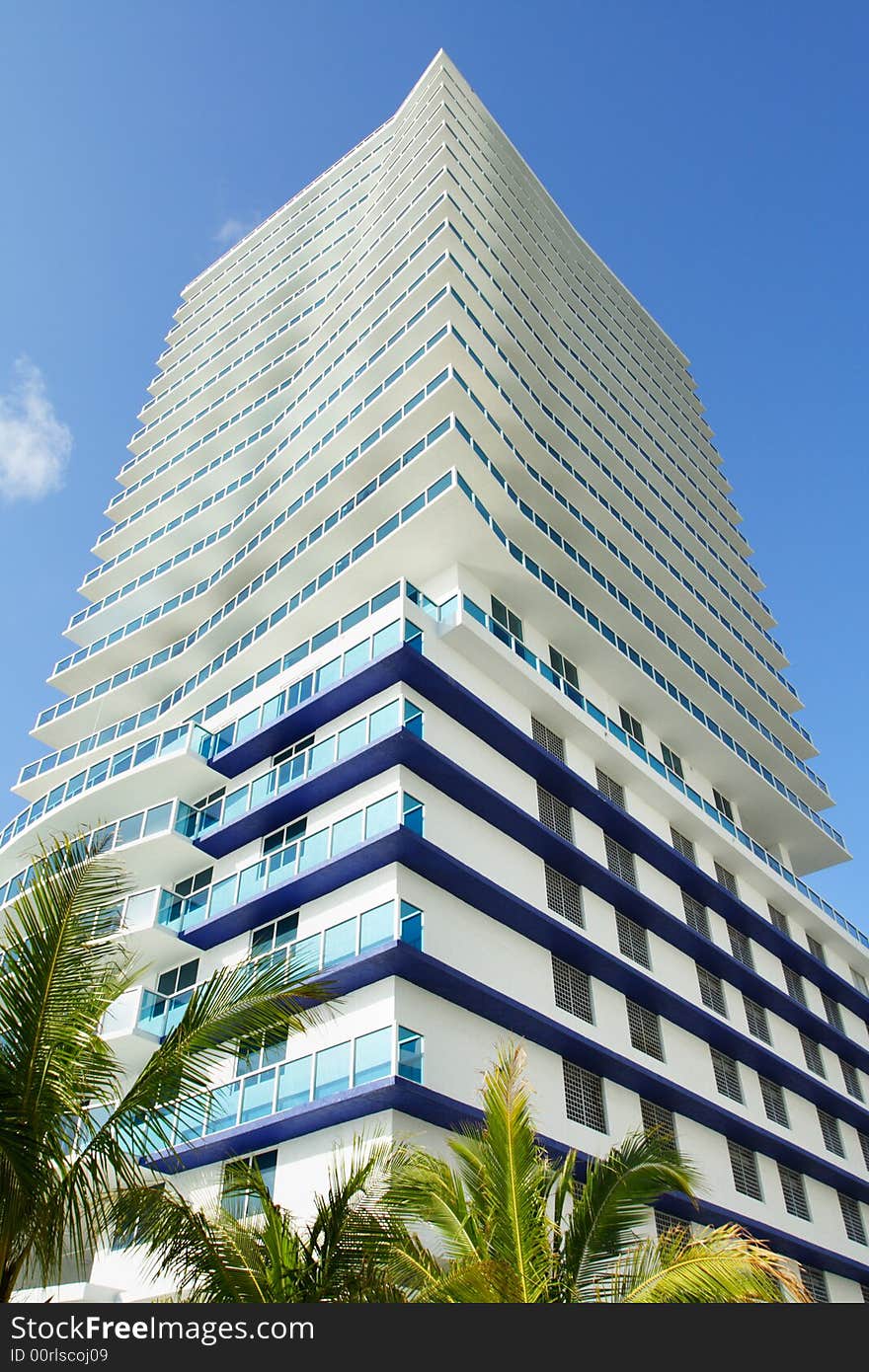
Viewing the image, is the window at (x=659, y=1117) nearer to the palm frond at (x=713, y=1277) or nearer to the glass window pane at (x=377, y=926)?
the glass window pane at (x=377, y=926)

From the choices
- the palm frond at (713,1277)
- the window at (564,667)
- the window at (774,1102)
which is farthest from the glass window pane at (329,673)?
the window at (774,1102)

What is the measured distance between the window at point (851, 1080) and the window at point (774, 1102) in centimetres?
599

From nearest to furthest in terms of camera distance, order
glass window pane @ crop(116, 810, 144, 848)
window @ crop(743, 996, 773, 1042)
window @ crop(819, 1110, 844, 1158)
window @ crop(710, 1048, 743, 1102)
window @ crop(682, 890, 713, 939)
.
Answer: glass window pane @ crop(116, 810, 144, 848), window @ crop(710, 1048, 743, 1102), window @ crop(682, 890, 713, 939), window @ crop(743, 996, 773, 1042), window @ crop(819, 1110, 844, 1158)

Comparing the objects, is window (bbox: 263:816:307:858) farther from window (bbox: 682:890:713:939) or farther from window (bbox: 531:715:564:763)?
window (bbox: 682:890:713:939)

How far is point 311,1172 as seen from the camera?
19125mm

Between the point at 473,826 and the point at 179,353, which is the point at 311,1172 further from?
the point at 179,353

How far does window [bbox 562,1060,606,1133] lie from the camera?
2294cm

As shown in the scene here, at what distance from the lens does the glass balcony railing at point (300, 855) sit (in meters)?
21.4

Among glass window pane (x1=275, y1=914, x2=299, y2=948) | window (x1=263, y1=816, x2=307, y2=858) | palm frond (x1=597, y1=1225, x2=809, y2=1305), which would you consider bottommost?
palm frond (x1=597, y1=1225, x2=809, y2=1305)

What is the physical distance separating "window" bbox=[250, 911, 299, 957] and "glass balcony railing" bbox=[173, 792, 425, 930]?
0.89 meters

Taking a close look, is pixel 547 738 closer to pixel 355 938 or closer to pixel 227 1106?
pixel 355 938

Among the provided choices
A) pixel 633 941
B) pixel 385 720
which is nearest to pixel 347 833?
pixel 385 720

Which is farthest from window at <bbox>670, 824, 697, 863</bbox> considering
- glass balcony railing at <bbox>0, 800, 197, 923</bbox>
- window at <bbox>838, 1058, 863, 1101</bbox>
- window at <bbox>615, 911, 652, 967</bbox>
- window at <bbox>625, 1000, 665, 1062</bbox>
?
glass balcony railing at <bbox>0, 800, 197, 923</bbox>

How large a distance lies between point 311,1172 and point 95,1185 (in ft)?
36.3
